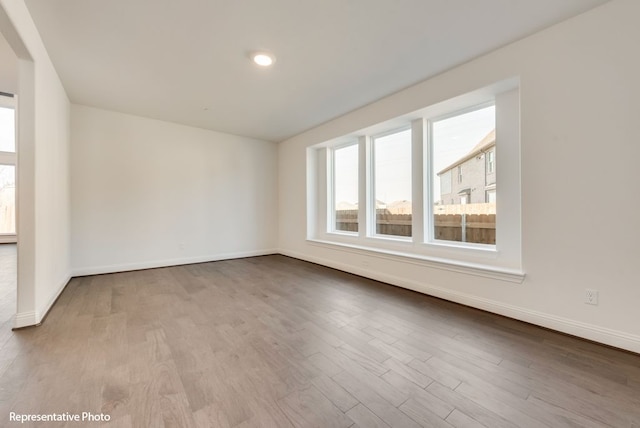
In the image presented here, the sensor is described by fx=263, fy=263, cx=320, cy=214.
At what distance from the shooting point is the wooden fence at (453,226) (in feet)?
9.84

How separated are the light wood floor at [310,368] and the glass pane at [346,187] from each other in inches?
86.8

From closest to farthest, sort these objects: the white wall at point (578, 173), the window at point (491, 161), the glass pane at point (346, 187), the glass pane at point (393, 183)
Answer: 1. the white wall at point (578, 173)
2. the window at point (491, 161)
3. the glass pane at point (393, 183)
4. the glass pane at point (346, 187)

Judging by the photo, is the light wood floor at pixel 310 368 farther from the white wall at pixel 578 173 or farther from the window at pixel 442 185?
the window at pixel 442 185

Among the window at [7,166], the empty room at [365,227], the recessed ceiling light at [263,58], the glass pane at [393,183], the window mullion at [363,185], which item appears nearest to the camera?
the empty room at [365,227]

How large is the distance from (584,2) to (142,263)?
6212mm

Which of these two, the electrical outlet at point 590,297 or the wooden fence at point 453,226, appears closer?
the electrical outlet at point 590,297

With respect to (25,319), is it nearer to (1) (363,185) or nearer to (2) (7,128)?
(1) (363,185)

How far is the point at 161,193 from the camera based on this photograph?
474cm

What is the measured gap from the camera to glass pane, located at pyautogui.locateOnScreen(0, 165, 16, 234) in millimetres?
6949

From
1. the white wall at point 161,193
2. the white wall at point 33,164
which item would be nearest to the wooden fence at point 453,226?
the white wall at point 161,193

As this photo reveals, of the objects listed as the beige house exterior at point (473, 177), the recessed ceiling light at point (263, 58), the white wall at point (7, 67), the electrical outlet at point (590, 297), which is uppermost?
the white wall at point (7, 67)

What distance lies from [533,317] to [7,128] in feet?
37.2

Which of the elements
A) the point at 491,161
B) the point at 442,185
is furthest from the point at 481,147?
the point at 442,185

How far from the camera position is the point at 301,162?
554 cm
